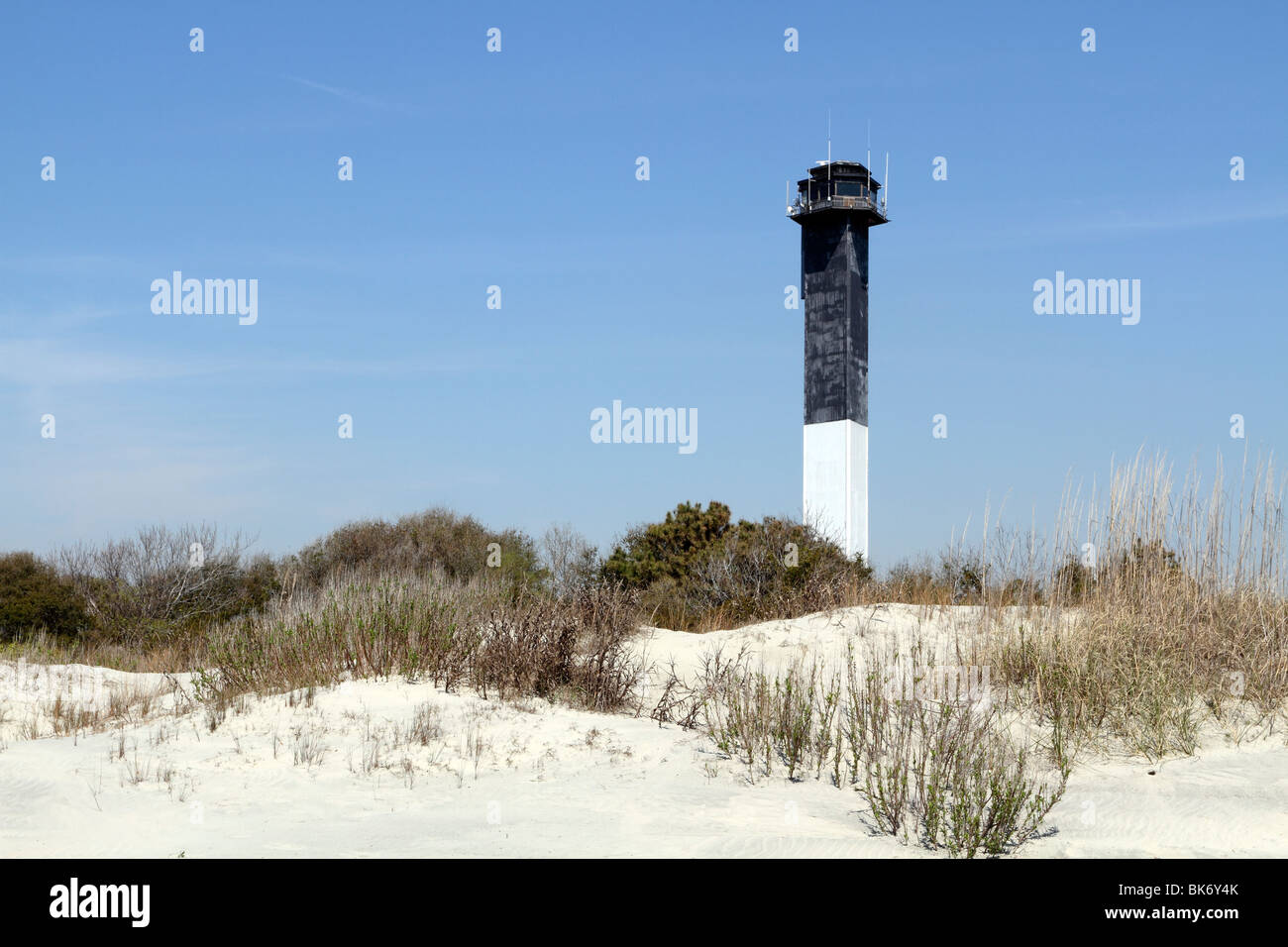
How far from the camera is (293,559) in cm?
2297

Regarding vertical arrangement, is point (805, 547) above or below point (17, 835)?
above

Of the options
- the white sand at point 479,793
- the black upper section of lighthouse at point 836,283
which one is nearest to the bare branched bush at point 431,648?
the white sand at point 479,793

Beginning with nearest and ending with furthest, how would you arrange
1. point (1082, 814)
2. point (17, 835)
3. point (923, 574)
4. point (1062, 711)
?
point (17, 835) < point (1082, 814) < point (1062, 711) < point (923, 574)

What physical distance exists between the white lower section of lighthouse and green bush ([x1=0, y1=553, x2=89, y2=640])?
1541cm

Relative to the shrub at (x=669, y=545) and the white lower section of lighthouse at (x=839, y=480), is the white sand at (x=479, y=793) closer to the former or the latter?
the shrub at (x=669, y=545)

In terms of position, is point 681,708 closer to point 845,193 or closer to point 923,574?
point 923,574

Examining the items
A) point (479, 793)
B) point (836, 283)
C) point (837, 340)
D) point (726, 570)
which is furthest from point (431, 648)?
point (836, 283)

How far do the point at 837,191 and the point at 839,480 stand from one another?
24.1 ft

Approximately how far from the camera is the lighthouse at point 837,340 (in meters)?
24.2

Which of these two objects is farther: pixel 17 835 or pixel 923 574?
pixel 923 574

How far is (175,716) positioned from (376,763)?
260 centimetres

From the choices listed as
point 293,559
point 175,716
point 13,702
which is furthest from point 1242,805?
point 293,559

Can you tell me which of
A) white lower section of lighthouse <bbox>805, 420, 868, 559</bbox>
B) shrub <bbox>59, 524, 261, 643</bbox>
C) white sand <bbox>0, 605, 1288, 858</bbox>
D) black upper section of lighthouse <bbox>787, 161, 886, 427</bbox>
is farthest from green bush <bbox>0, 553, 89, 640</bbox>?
black upper section of lighthouse <bbox>787, 161, 886, 427</bbox>
